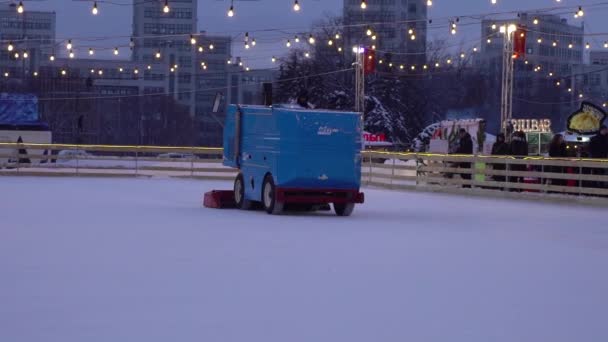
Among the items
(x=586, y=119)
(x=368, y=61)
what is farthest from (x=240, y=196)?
(x=368, y=61)

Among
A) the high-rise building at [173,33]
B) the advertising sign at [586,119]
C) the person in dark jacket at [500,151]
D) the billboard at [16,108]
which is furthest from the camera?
the high-rise building at [173,33]

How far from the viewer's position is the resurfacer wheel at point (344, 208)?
19.5 metres

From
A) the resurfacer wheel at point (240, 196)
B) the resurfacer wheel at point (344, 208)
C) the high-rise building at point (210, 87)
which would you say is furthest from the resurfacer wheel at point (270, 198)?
the high-rise building at point (210, 87)

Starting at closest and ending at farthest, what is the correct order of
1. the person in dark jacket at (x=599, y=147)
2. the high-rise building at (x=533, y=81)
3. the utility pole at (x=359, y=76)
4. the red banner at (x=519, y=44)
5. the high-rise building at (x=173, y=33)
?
1. the person in dark jacket at (x=599, y=147)
2. the red banner at (x=519, y=44)
3. the utility pole at (x=359, y=76)
4. the high-rise building at (x=533, y=81)
5. the high-rise building at (x=173, y=33)

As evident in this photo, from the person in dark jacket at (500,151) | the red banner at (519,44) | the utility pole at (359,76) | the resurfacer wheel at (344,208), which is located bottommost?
the resurfacer wheel at (344,208)

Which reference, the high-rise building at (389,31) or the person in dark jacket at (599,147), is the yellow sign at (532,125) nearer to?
the high-rise building at (389,31)

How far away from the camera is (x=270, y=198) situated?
19.3 m

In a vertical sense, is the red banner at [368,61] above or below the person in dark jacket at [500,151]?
above

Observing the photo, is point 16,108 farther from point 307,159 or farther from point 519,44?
point 307,159

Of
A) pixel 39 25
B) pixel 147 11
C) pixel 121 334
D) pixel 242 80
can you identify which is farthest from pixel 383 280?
pixel 39 25

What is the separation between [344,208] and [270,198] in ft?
4.41

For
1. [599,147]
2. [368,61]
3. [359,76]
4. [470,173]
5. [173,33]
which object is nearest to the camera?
[599,147]

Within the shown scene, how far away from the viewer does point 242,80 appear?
11394cm

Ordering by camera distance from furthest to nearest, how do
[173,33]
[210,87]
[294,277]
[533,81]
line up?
1. [210,87]
2. [173,33]
3. [533,81]
4. [294,277]
